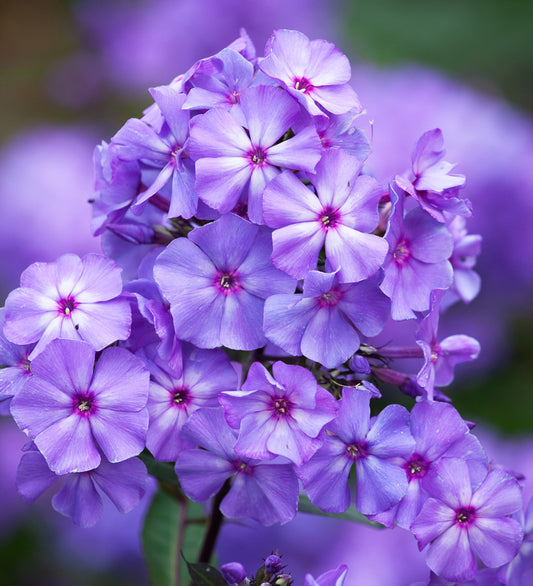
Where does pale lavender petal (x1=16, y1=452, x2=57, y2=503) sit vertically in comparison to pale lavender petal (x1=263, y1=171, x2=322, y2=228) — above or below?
below

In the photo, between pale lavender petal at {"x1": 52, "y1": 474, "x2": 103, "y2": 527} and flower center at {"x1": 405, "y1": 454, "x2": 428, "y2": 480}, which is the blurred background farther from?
pale lavender petal at {"x1": 52, "y1": 474, "x2": 103, "y2": 527}

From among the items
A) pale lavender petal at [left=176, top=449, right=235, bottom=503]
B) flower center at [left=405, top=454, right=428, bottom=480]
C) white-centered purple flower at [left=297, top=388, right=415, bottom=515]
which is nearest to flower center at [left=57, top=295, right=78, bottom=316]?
pale lavender petal at [left=176, top=449, right=235, bottom=503]

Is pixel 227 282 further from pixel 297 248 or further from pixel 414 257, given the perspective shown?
pixel 414 257

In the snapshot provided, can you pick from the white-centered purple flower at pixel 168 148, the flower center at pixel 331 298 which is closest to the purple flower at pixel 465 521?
the flower center at pixel 331 298

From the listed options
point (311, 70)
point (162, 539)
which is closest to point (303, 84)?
point (311, 70)

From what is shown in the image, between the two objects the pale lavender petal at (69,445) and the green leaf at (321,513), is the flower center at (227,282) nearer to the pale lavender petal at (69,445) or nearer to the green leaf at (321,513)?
the pale lavender petal at (69,445)

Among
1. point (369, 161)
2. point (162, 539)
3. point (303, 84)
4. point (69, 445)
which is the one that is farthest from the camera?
point (369, 161)

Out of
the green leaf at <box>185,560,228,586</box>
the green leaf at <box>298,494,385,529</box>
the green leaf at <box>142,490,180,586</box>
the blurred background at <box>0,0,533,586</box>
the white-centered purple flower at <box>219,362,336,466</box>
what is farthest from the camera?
the blurred background at <box>0,0,533,586</box>
